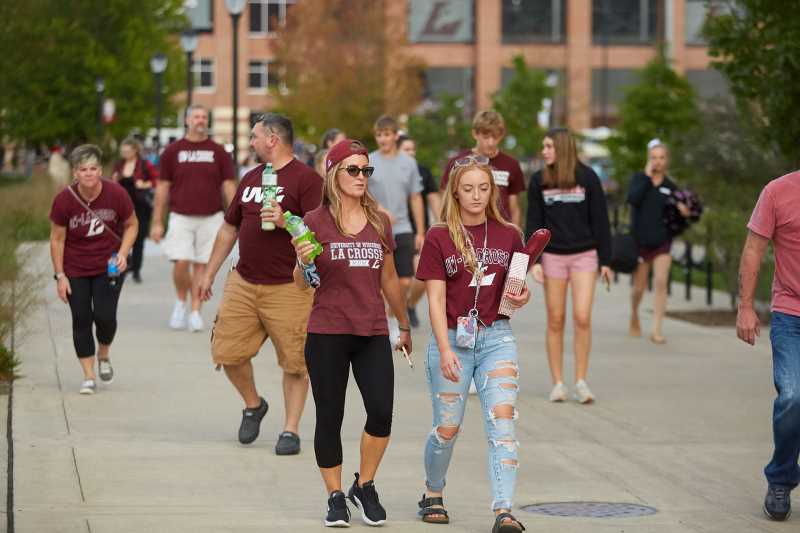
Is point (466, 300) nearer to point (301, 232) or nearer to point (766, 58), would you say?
Result: point (301, 232)

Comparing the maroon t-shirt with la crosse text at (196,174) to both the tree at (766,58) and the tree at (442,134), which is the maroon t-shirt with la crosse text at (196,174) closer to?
the tree at (766,58)

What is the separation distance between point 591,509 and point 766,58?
20.4 feet

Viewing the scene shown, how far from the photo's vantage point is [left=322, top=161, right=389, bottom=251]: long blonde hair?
7395 millimetres

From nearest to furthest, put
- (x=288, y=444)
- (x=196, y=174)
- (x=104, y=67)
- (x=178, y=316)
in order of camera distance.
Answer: (x=288, y=444) < (x=196, y=174) < (x=178, y=316) < (x=104, y=67)

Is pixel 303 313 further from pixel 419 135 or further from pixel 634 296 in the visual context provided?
pixel 419 135

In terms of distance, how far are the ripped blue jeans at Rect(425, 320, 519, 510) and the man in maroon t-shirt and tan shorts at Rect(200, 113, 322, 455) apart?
6.19 feet

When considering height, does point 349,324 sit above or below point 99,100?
below

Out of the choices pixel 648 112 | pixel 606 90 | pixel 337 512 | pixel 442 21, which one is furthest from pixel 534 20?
pixel 337 512

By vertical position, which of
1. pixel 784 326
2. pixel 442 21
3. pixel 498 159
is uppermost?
pixel 442 21

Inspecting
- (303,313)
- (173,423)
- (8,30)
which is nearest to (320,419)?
(303,313)

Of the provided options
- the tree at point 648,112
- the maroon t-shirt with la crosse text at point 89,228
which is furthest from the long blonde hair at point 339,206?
the tree at point 648,112

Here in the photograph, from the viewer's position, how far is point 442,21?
278 feet

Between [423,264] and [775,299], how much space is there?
1750 millimetres

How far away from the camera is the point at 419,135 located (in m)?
41.8
